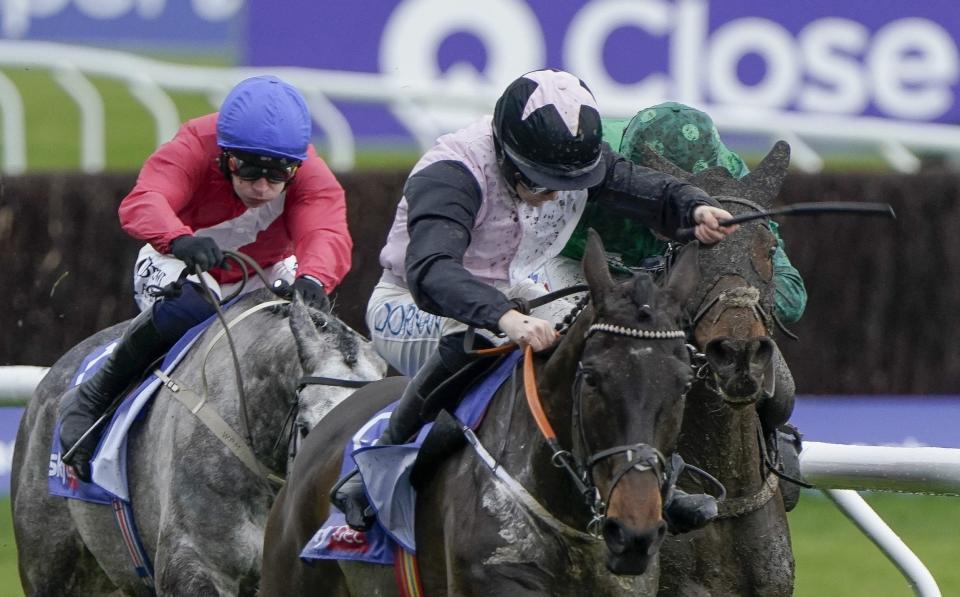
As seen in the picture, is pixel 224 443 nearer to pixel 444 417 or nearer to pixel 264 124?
pixel 264 124

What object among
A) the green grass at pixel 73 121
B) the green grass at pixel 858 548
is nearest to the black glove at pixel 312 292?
the green grass at pixel 858 548

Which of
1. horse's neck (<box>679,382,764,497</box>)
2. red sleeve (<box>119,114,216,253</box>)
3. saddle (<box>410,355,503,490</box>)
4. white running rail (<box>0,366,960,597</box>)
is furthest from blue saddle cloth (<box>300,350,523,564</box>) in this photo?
white running rail (<box>0,366,960,597</box>)

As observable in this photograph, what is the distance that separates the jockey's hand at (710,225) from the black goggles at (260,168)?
1.65m

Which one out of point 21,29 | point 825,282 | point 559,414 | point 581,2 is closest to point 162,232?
point 559,414

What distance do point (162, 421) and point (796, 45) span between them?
10.7 metres

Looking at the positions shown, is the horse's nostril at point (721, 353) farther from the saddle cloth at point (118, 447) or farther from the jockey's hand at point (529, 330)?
the saddle cloth at point (118, 447)

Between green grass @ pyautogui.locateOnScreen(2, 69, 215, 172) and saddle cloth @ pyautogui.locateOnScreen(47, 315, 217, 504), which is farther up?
saddle cloth @ pyautogui.locateOnScreen(47, 315, 217, 504)

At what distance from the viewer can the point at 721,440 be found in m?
4.98

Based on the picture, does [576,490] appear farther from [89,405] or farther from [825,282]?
[825,282]

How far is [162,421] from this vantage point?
6.01 metres

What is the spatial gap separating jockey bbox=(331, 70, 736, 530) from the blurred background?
13.4 ft

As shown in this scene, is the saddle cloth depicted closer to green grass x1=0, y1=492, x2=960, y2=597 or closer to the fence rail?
green grass x1=0, y1=492, x2=960, y2=597

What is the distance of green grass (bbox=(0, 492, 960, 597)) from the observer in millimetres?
8609

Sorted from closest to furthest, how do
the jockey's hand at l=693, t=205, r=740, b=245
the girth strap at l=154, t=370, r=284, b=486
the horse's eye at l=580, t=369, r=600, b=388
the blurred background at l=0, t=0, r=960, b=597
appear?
the horse's eye at l=580, t=369, r=600, b=388 → the jockey's hand at l=693, t=205, r=740, b=245 → the girth strap at l=154, t=370, r=284, b=486 → the blurred background at l=0, t=0, r=960, b=597
